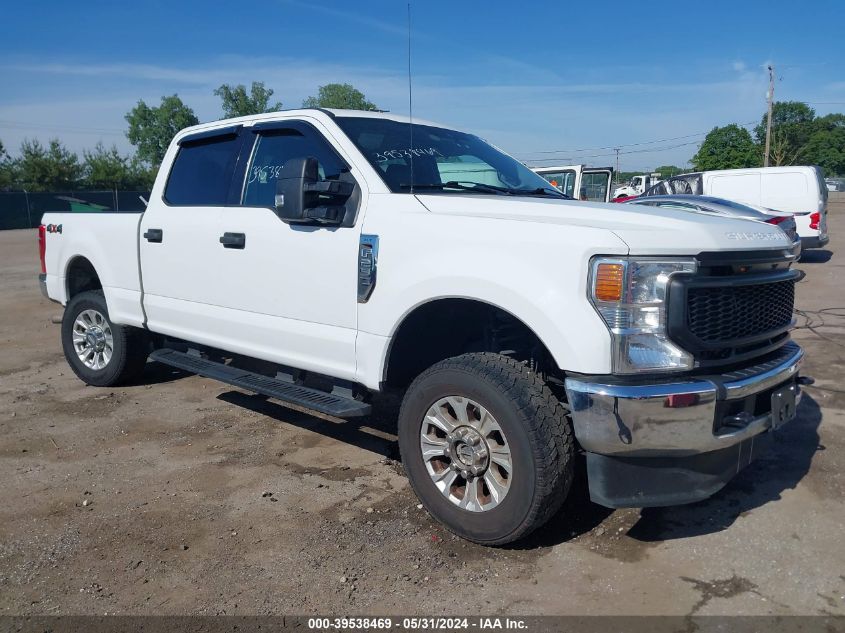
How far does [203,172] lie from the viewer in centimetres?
514

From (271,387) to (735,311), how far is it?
2764 mm

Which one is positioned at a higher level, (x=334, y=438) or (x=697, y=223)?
(x=697, y=223)

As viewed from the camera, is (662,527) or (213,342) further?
(213,342)

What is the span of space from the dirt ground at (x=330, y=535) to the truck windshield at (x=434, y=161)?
1.82 meters

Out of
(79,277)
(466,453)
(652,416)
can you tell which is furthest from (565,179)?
(652,416)

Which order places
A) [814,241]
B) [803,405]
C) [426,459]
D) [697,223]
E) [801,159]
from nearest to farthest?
[697,223] < [426,459] < [803,405] < [814,241] < [801,159]

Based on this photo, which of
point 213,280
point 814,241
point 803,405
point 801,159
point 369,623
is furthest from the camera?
point 801,159

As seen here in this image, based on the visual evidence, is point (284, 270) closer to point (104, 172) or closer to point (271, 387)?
point (271, 387)

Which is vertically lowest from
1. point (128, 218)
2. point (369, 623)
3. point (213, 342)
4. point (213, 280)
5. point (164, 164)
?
point (369, 623)

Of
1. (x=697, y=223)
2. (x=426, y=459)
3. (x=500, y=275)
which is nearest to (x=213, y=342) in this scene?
(x=426, y=459)

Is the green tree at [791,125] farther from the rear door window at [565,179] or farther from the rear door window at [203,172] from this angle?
the rear door window at [203,172]

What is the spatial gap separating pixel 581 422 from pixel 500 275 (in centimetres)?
74

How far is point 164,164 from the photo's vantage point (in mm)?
5562

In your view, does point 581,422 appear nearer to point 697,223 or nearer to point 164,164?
point 697,223
